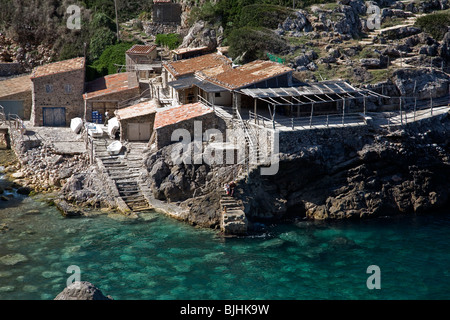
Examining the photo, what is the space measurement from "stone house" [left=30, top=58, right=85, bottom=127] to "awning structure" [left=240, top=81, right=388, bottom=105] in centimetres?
1797

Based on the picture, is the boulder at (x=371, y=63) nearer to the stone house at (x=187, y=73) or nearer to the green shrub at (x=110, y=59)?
the stone house at (x=187, y=73)

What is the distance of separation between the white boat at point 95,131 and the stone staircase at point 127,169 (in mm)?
539

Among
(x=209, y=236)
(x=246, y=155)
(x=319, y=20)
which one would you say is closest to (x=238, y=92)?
(x=246, y=155)

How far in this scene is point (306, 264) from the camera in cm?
3272

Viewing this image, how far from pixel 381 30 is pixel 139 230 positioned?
104 feet

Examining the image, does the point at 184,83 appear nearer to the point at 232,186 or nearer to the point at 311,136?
the point at 311,136

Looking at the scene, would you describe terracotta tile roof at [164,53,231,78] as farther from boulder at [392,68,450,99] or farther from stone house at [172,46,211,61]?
boulder at [392,68,450,99]

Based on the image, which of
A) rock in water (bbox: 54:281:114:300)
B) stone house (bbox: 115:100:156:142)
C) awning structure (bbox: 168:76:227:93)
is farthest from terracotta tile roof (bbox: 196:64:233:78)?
rock in water (bbox: 54:281:114:300)

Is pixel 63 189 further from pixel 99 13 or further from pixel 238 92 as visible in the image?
pixel 99 13

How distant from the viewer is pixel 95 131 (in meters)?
47.6

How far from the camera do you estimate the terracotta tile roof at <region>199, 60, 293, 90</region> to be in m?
42.6

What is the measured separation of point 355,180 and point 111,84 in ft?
83.9
